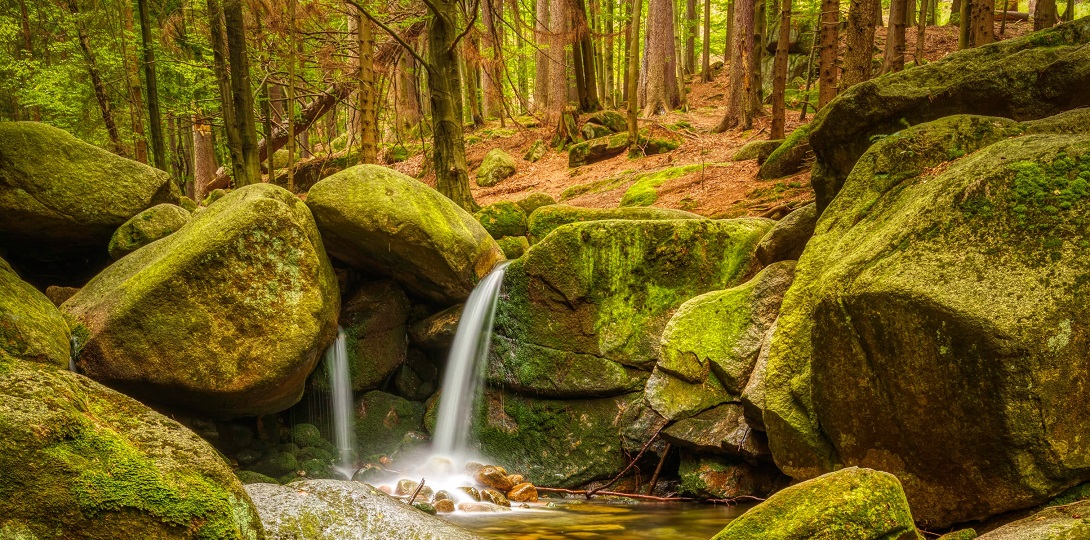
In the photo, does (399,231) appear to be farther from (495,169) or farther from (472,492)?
(495,169)

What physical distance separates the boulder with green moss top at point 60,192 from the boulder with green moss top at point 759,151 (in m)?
9.35

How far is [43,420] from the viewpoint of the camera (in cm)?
270

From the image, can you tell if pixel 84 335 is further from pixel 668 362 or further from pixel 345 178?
pixel 668 362

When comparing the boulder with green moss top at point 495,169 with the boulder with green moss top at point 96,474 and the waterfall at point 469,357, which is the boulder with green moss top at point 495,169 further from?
the boulder with green moss top at point 96,474

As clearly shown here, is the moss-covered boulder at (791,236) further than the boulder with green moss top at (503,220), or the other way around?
the boulder with green moss top at (503,220)

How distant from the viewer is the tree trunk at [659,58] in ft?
60.7

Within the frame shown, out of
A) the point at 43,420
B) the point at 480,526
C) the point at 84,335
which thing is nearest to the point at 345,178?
the point at 84,335

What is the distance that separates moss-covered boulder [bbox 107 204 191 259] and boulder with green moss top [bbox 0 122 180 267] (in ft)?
0.98

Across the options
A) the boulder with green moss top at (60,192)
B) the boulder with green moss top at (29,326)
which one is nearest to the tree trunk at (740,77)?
the boulder with green moss top at (60,192)

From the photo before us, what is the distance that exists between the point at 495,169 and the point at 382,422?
10604 millimetres

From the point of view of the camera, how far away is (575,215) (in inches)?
389

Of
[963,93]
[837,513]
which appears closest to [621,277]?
[963,93]

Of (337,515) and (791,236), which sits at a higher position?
(791,236)

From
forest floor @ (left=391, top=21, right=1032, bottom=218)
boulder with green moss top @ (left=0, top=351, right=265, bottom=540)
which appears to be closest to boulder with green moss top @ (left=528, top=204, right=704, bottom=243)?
forest floor @ (left=391, top=21, right=1032, bottom=218)
